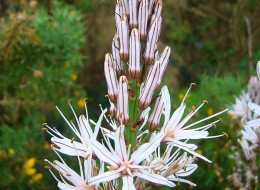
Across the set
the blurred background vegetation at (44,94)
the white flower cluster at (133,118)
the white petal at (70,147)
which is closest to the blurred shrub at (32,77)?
the blurred background vegetation at (44,94)

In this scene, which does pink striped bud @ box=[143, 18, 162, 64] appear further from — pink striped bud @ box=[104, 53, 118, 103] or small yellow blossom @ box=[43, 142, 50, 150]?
small yellow blossom @ box=[43, 142, 50, 150]

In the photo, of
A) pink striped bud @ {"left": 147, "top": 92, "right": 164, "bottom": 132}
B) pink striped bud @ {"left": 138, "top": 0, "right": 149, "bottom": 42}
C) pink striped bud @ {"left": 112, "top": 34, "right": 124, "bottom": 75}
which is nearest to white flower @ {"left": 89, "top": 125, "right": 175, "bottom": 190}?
pink striped bud @ {"left": 147, "top": 92, "right": 164, "bottom": 132}

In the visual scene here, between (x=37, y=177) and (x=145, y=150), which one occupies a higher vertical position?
(x=145, y=150)

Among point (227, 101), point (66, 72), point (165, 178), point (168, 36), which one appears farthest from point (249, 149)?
point (168, 36)

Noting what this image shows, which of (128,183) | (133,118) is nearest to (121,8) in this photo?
(133,118)

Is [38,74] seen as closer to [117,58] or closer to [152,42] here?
[117,58]

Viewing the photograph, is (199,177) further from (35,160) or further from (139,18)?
(139,18)

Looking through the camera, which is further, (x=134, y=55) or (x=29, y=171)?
(x=29, y=171)
